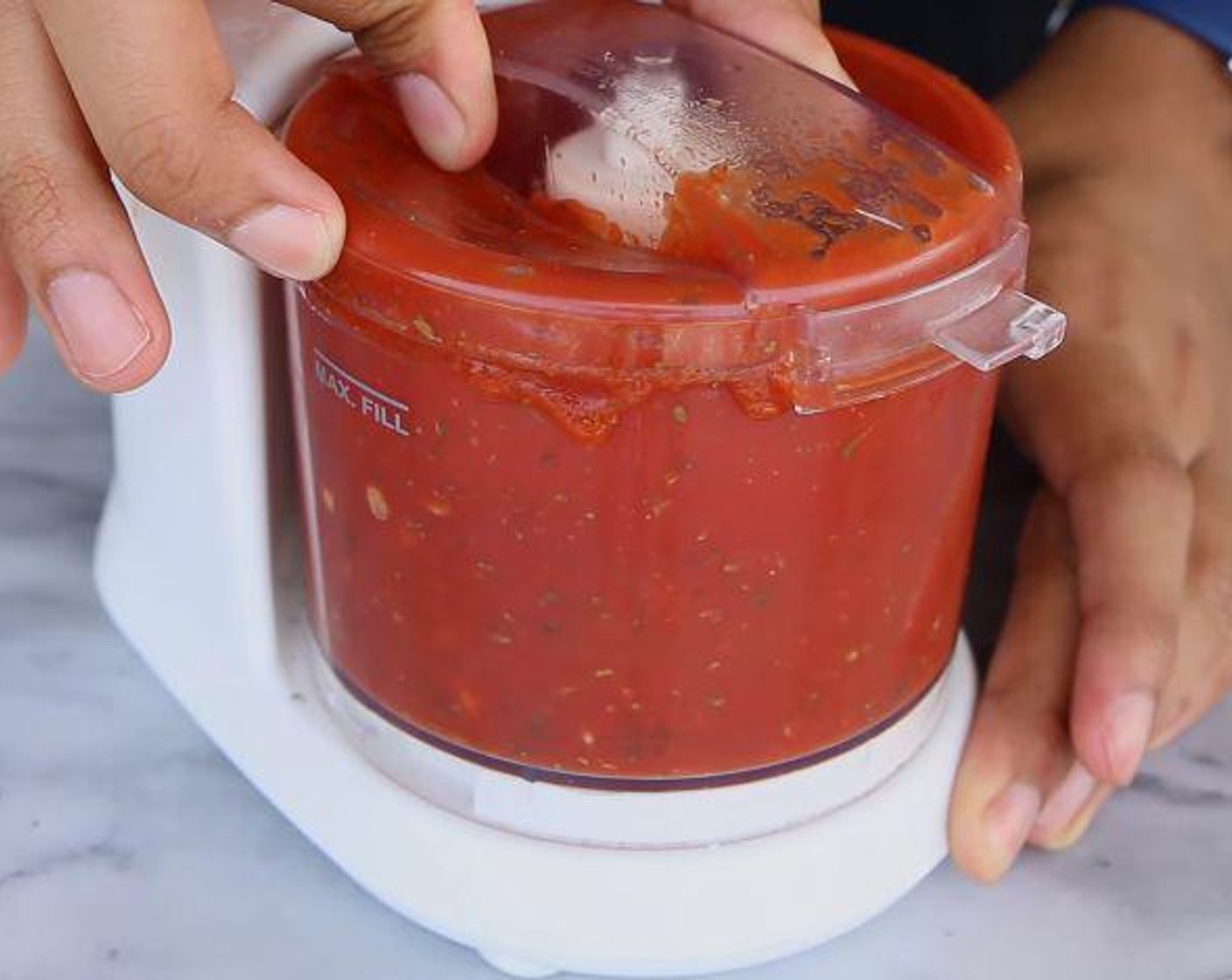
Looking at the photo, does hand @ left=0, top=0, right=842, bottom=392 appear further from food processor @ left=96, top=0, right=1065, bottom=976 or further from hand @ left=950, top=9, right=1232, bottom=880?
hand @ left=950, top=9, right=1232, bottom=880

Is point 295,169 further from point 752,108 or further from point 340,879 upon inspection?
point 340,879

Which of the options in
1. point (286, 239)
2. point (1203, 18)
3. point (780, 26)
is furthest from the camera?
point (1203, 18)

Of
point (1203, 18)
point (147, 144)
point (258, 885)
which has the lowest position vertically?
point (258, 885)

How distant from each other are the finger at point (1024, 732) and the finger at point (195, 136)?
0.91 ft

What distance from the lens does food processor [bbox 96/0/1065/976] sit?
1.61 feet

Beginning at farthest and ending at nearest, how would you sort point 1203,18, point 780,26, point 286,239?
1. point 1203,18
2. point 780,26
3. point 286,239

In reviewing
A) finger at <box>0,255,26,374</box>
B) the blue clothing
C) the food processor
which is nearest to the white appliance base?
the food processor

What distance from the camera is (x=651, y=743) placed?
0.55m

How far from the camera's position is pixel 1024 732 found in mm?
638

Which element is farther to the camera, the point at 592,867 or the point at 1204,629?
the point at 1204,629

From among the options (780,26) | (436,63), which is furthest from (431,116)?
(780,26)

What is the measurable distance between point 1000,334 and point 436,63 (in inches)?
6.7

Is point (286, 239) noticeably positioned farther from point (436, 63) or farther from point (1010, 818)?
point (1010, 818)

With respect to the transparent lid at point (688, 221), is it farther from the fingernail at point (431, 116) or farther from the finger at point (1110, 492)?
the finger at point (1110, 492)
